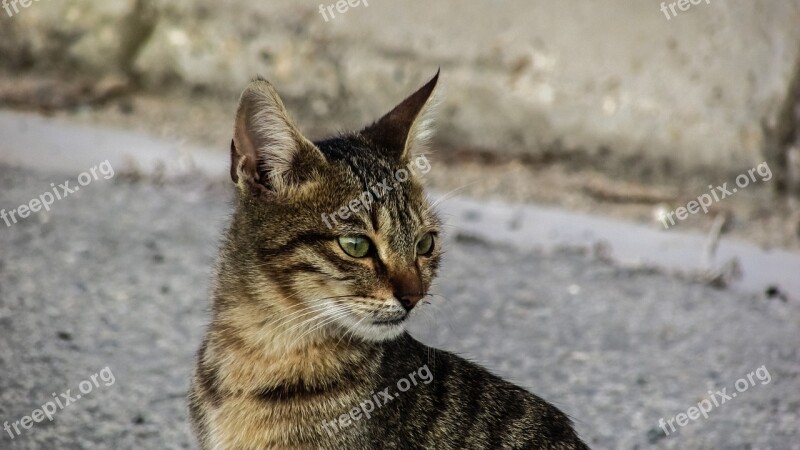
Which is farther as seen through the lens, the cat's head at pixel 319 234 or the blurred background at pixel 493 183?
the blurred background at pixel 493 183

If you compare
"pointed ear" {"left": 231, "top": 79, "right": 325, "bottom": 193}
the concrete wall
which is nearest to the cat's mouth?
"pointed ear" {"left": 231, "top": 79, "right": 325, "bottom": 193}

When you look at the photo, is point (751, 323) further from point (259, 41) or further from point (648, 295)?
point (259, 41)

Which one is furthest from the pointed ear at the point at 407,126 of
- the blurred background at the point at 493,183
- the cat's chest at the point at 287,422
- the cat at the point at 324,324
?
the blurred background at the point at 493,183

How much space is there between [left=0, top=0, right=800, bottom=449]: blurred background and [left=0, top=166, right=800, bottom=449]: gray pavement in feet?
0.05

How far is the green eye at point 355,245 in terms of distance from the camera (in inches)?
117

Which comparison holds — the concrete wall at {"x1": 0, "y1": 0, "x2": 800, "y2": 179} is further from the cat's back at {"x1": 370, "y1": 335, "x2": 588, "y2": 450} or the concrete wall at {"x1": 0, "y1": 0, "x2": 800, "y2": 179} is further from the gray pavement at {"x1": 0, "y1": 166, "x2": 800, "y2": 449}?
the cat's back at {"x1": 370, "y1": 335, "x2": 588, "y2": 450}

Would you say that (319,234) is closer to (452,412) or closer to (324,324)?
(324,324)

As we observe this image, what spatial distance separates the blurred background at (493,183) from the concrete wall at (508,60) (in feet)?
0.04

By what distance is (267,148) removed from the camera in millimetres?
3047

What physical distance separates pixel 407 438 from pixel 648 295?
8.95 ft

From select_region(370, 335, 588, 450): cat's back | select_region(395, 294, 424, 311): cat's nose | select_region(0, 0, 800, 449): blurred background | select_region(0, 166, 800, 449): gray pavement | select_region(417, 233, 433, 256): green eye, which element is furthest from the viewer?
select_region(0, 0, 800, 449): blurred background

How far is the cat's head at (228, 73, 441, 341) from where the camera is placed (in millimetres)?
2934

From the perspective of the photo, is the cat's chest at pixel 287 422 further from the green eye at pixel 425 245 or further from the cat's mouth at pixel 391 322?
the green eye at pixel 425 245

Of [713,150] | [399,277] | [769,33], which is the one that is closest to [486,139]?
[713,150]
